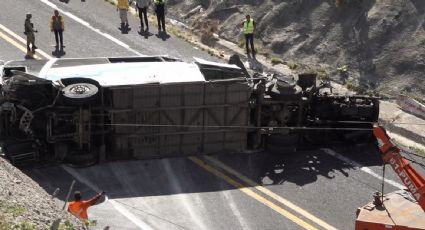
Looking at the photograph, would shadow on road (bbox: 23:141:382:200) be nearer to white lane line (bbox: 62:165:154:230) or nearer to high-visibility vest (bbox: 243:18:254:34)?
white lane line (bbox: 62:165:154:230)

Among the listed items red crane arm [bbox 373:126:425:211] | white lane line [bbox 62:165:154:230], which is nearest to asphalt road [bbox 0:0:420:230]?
white lane line [bbox 62:165:154:230]

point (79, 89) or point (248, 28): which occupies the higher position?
point (248, 28)

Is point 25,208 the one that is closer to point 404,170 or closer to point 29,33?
point 404,170

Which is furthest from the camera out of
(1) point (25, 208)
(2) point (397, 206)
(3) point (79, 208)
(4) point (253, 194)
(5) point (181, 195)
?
(4) point (253, 194)

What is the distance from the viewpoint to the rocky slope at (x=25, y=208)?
40.1 ft

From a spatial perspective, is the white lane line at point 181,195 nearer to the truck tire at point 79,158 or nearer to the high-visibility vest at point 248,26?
the truck tire at point 79,158

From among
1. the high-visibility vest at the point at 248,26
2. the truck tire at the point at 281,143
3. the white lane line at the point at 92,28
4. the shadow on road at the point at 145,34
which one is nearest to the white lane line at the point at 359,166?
the truck tire at the point at 281,143

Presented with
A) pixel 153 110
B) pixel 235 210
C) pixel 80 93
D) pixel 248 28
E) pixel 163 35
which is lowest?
pixel 235 210

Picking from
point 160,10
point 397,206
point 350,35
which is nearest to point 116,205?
point 397,206

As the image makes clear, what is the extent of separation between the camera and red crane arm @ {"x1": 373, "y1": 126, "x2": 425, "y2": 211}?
1436 centimetres

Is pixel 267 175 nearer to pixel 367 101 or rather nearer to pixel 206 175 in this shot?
pixel 206 175

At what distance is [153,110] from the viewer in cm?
1841

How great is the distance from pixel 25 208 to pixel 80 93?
5352 millimetres

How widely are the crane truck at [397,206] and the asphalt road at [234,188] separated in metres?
1.65
